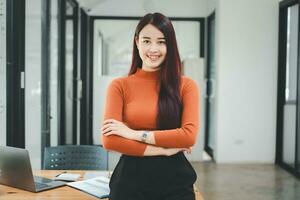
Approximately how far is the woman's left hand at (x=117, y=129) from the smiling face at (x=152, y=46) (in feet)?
0.87

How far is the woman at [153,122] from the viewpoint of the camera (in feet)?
5.01

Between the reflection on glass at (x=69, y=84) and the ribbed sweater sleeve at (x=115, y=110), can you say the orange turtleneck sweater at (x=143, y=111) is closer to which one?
the ribbed sweater sleeve at (x=115, y=110)

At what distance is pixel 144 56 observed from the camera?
1.65 m

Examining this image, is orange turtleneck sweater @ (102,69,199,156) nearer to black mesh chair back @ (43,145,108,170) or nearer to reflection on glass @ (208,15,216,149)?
black mesh chair back @ (43,145,108,170)

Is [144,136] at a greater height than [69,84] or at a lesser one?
lesser

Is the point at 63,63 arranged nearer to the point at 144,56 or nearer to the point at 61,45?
the point at 61,45

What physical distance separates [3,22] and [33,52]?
0.78 metres

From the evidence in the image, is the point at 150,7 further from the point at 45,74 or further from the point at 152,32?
the point at 152,32

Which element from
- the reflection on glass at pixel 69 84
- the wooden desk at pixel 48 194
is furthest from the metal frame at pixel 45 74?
the wooden desk at pixel 48 194

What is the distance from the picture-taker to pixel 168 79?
1.64 m

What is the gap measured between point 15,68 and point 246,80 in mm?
3873

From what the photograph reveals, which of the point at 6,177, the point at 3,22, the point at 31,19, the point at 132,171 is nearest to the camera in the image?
the point at 132,171

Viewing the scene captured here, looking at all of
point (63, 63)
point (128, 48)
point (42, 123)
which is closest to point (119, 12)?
point (128, 48)

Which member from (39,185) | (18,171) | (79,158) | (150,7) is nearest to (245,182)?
(79,158)
